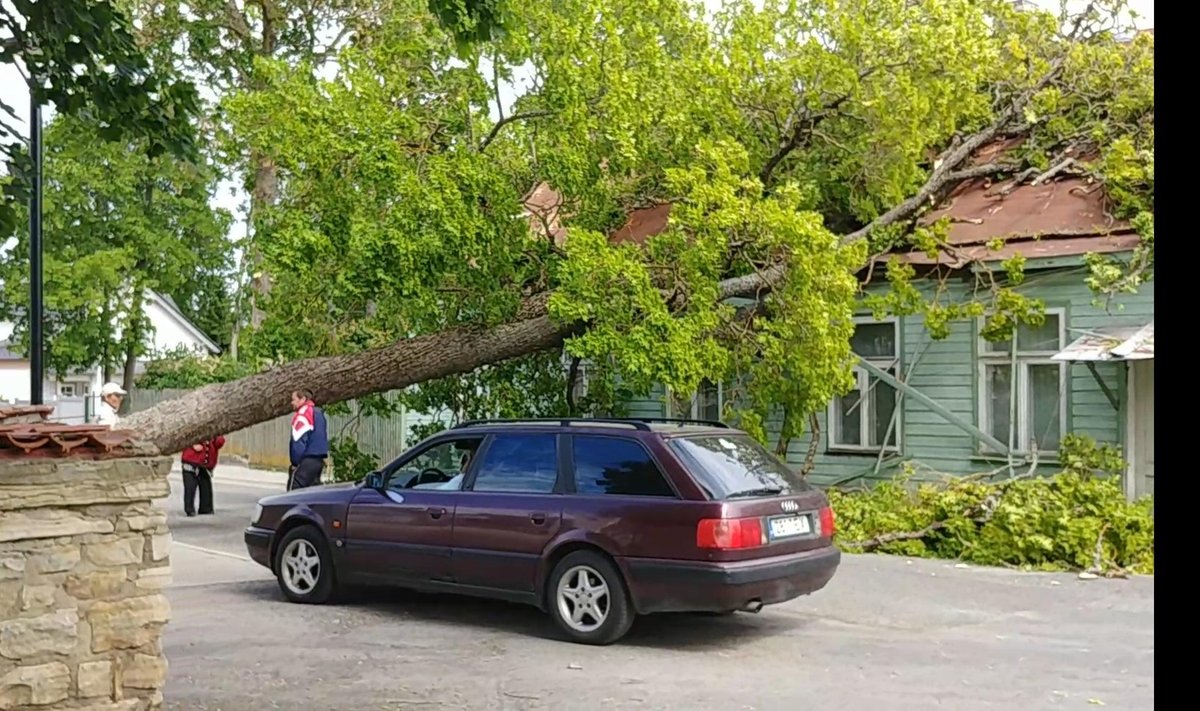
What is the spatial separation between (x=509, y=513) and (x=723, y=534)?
70.2 inches

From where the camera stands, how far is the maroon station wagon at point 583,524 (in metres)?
8.38

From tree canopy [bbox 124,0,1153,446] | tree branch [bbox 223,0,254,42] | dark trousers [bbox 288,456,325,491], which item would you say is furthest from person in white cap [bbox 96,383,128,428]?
tree branch [bbox 223,0,254,42]

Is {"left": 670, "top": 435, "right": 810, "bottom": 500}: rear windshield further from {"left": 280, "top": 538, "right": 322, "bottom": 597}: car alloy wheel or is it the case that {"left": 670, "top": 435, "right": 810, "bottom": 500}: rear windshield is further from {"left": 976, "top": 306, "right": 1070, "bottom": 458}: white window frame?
{"left": 976, "top": 306, "right": 1070, "bottom": 458}: white window frame

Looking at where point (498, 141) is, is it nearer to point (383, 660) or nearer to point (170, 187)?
point (383, 660)

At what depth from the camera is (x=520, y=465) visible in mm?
9445

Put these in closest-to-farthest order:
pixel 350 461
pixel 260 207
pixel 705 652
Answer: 1. pixel 705 652
2. pixel 260 207
3. pixel 350 461

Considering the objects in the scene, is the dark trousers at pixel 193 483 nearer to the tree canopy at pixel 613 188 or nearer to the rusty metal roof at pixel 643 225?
the tree canopy at pixel 613 188

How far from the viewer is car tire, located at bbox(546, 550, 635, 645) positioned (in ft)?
28.3

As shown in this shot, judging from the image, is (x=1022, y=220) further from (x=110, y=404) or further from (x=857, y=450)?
(x=110, y=404)

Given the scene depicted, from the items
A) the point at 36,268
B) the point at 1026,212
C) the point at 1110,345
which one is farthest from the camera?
the point at 1026,212

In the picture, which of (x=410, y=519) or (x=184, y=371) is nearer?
(x=410, y=519)

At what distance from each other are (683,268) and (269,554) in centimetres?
546

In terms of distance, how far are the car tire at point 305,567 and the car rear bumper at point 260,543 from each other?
13 centimetres

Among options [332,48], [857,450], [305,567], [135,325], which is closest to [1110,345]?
[857,450]
